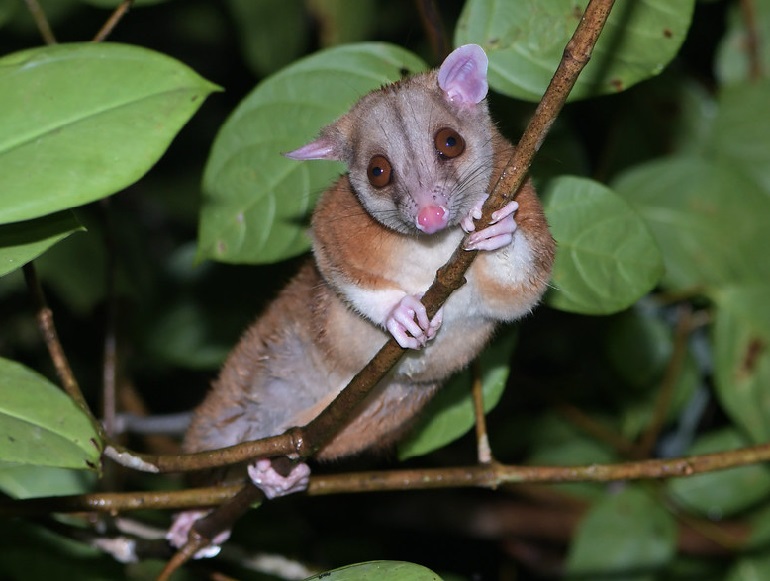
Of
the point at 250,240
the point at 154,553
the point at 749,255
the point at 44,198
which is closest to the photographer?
the point at 44,198

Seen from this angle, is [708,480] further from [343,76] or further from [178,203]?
[178,203]

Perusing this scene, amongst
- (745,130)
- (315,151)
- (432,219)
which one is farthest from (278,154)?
(745,130)

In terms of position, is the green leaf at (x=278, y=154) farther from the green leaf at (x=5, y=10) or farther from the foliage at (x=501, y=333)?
the green leaf at (x=5, y=10)

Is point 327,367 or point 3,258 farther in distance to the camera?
point 327,367

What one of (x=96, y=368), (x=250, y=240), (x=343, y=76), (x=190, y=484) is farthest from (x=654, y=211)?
(x=96, y=368)

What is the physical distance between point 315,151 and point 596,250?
0.77m

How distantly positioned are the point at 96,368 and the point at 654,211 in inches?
103

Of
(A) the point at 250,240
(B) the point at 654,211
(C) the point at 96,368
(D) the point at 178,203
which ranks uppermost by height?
(A) the point at 250,240

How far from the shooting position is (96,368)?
182 inches

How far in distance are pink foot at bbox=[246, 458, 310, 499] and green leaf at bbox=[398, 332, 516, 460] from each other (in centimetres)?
36

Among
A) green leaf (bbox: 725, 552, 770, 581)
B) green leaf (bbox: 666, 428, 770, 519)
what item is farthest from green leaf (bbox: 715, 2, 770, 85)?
green leaf (bbox: 725, 552, 770, 581)

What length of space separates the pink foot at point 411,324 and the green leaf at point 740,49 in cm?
215

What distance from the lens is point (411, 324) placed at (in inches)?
88.4

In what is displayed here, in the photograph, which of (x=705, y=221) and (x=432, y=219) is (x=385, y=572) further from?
(x=705, y=221)
